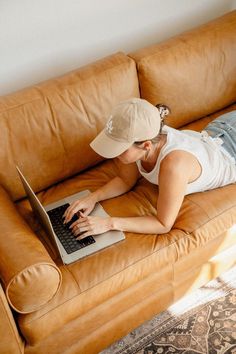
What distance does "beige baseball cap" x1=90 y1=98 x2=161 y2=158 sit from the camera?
1.39 m

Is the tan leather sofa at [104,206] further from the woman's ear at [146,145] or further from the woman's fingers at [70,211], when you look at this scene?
the woman's ear at [146,145]

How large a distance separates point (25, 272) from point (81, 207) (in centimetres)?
43

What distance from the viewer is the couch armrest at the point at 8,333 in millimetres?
1229

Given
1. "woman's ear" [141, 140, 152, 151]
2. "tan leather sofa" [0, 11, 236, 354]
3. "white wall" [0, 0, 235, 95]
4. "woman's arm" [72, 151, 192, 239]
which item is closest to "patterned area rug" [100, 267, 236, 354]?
"tan leather sofa" [0, 11, 236, 354]

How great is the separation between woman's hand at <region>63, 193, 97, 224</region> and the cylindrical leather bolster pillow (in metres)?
0.24

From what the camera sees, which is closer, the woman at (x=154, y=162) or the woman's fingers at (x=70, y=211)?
the woman at (x=154, y=162)

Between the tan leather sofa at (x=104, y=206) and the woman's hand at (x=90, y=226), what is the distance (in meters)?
0.08

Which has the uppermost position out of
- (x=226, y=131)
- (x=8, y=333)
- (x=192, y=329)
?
(x=226, y=131)

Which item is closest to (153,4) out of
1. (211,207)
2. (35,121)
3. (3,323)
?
(35,121)

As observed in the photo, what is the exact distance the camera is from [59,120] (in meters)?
1.72

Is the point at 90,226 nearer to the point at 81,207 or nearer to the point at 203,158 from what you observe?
the point at 81,207

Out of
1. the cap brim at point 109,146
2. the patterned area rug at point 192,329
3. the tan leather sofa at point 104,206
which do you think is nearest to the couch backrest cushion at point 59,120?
the tan leather sofa at point 104,206

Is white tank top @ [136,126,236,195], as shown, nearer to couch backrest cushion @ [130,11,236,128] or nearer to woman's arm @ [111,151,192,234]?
woman's arm @ [111,151,192,234]

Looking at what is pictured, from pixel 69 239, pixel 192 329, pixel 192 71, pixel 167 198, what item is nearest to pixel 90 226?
pixel 69 239
